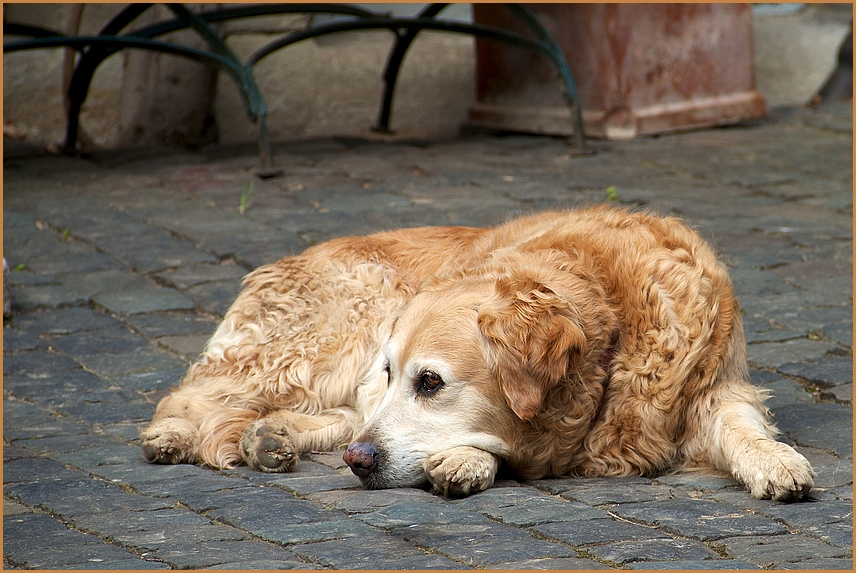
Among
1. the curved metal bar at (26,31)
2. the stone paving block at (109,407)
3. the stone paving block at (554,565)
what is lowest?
the stone paving block at (109,407)

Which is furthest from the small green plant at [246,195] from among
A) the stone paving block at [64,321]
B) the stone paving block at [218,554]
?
the stone paving block at [218,554]

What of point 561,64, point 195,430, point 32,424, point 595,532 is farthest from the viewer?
point 561,64

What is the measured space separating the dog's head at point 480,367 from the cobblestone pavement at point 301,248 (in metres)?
0.18

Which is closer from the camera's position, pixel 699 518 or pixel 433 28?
pixel 699 518

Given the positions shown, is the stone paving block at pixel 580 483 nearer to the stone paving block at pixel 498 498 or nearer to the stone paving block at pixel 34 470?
the stone paving block at pixel 498 498

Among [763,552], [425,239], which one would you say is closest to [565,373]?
[763,552]

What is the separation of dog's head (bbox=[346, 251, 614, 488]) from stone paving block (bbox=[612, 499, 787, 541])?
0.50 meters

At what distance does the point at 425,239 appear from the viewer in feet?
15.5

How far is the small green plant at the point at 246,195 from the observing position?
7336mm

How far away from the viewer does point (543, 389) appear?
137 inches

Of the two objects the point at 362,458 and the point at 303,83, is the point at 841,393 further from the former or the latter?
the point at 303,83

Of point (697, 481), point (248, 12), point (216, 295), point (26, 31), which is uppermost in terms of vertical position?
point (248, 12)

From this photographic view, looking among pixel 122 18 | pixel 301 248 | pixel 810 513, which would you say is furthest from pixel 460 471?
pixel 122 18

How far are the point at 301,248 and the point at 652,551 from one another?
4.05m
